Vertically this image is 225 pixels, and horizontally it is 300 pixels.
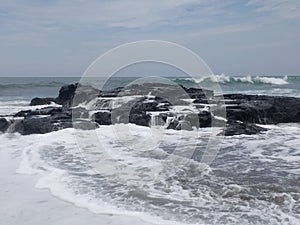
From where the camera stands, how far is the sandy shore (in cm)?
448

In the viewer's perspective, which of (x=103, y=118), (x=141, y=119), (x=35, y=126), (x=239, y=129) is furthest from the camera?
(x=103, y=118)

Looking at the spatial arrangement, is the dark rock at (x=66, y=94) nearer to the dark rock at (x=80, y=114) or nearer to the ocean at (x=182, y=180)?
the dark rock at (x=80, y=114)

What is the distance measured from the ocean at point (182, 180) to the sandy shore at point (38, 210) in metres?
0.16

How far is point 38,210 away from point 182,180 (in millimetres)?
2289

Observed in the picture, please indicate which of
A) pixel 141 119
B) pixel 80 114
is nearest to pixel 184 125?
pixel 141 119

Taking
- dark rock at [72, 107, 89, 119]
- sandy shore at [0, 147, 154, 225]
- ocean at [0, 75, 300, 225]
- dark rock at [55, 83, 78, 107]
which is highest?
dark rock at [55, 83, 78, 107]

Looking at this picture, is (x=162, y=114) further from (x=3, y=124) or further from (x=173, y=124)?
(x=3, y=124)

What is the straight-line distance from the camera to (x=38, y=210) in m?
4.88

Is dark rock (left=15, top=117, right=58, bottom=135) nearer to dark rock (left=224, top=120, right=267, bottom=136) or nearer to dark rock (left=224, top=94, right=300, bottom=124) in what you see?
dark rock (left=224, top=120, right=267, bottom=136)

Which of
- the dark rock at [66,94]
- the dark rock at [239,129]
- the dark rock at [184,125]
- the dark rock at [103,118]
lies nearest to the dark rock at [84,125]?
the dark rock at [103,118]

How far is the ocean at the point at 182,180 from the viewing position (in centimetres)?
474

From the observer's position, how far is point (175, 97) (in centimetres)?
1878

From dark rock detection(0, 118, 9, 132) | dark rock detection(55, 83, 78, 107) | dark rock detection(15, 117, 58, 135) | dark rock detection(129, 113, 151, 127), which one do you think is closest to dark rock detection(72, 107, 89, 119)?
dark rock detection(15, 117, 58, 135)

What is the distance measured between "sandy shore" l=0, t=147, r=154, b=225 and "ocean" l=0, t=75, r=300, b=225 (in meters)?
0.16
